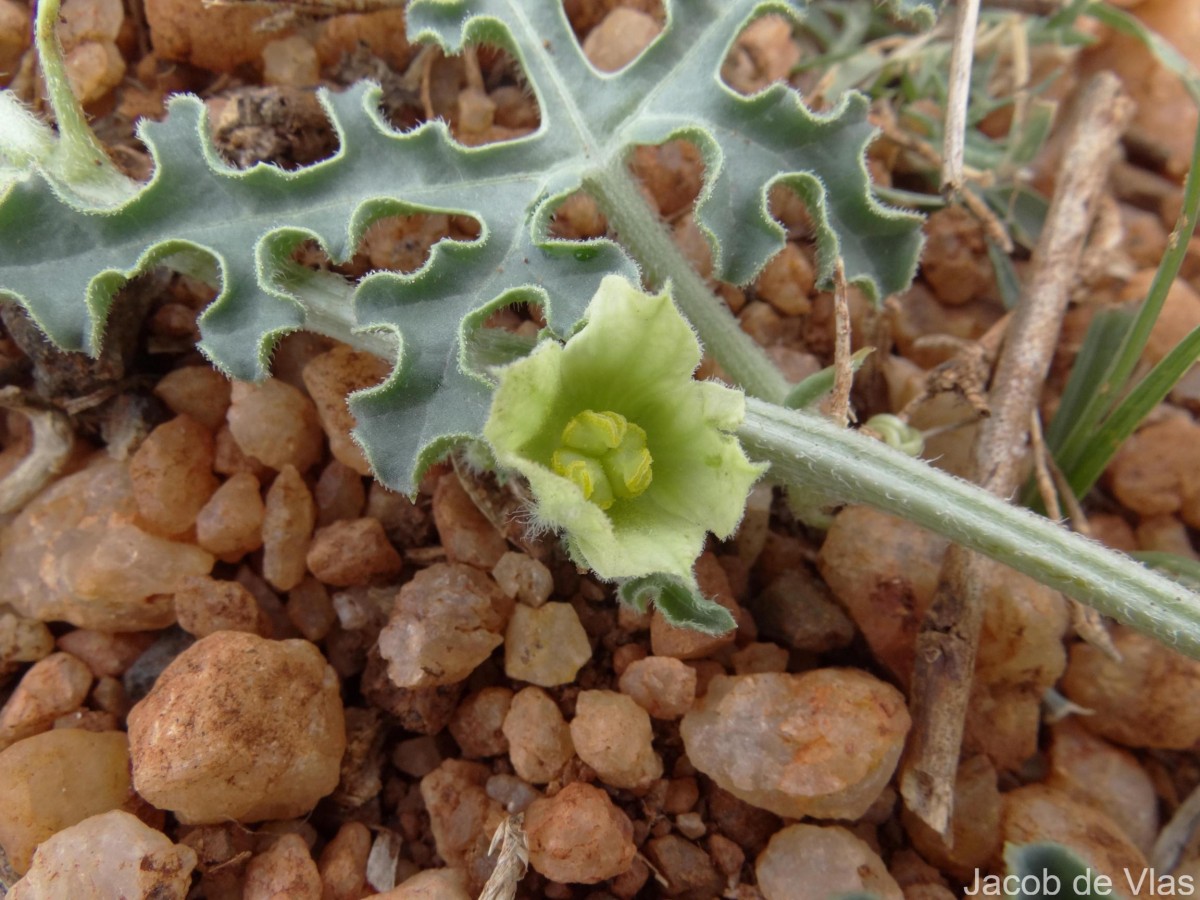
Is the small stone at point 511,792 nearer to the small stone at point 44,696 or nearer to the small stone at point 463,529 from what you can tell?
the small stone at point 463,529

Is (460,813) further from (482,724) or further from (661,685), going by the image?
(661,685)

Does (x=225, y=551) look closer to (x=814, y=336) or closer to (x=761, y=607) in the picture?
(x=761, y=607)

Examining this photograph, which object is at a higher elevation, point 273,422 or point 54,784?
point 273,422

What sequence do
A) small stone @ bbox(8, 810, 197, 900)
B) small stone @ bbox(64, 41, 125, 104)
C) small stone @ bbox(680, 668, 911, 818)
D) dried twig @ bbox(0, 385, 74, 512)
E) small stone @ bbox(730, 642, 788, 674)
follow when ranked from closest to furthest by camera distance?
small stone @ bbox(8, 810, 197, 900), small stone @ bbox(680, 668, 911, 818), small stone @ bbox(730, 642, 788, 674), dried twig @ bbox(0, 385, 74, 512), small stone @ bbox(64, 41, 125, 104)

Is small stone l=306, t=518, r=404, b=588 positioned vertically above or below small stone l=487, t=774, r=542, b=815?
above

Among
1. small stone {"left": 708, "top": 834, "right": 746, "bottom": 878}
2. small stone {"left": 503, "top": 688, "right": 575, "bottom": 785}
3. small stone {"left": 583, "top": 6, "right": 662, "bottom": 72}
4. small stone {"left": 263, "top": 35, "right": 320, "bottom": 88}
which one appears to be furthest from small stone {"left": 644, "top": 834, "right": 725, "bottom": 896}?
small stone {"left": 263, "top": 35, "right": 320, "bottom": 88}

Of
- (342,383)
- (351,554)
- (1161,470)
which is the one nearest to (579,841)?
(351,554)

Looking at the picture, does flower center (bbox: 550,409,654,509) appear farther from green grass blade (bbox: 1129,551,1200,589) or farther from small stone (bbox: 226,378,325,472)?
green grass blade (bbox: 1129,551,1200,589)

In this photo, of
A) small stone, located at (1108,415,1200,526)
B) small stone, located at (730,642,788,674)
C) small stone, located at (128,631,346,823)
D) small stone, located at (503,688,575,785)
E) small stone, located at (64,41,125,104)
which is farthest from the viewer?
small stone, located at (1108,415,1200,526)
